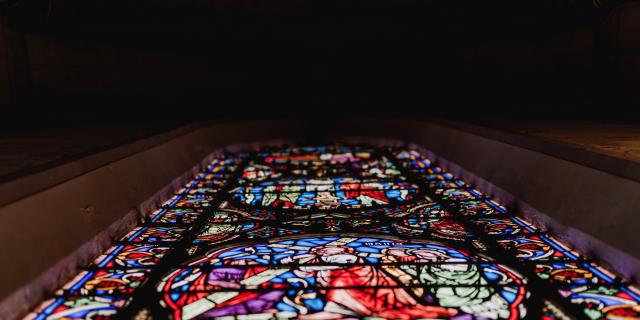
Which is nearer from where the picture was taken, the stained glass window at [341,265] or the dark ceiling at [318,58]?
the stained glass window at [341,265]

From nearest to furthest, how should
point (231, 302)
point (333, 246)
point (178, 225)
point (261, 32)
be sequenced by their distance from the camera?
point (231, 302) → point (333, 246) → point (178, 225) → point (261, 32)

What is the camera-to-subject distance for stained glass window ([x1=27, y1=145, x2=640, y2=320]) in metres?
1.80

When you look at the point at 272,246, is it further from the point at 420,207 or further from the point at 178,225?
the point at 420,207

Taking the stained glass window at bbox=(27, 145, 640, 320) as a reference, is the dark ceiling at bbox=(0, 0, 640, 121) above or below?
above

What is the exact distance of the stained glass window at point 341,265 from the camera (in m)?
1.80

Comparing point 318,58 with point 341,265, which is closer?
point 341,265

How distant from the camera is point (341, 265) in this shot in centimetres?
220

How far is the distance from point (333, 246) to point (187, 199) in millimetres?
1430

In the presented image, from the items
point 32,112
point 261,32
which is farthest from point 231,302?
point 261,32

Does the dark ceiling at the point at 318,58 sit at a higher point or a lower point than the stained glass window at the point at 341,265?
higher

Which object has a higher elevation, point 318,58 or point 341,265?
point 318,58

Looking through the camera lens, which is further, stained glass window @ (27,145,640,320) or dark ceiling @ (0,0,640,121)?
dark ceiling @ (0,0,640,121)

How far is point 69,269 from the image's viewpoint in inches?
85.0

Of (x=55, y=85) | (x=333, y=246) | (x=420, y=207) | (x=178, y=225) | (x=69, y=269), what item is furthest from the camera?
(x=55, y=85)
